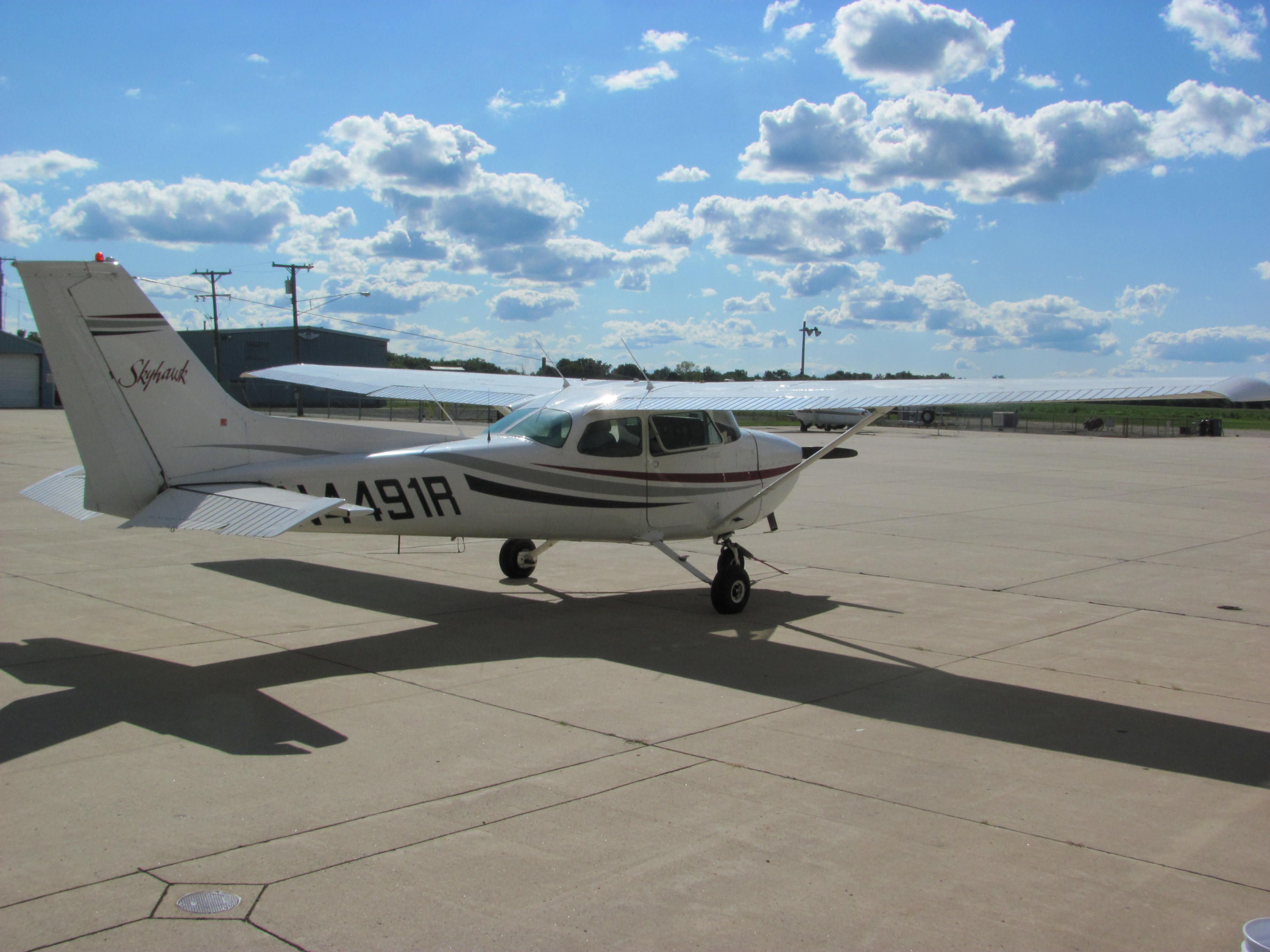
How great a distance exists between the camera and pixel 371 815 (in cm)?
461

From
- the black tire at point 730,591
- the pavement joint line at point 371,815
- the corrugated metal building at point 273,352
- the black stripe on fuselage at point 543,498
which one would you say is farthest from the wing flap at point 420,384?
the corrugated metal building at point 273,352

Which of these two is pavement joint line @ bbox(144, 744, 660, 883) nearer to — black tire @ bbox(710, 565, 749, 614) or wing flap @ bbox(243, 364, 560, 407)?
black tire @ bbox(710, 565, 749, 614)

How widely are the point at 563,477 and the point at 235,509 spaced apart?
322 centimetres

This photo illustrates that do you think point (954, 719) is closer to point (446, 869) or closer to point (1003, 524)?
point (446, 869)

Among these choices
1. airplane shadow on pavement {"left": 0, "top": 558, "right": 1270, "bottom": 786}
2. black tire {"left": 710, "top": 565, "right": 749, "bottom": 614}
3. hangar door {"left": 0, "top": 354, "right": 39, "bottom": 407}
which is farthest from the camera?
hangar door {"left": 0, "top": 354, "right": 39, "bottom": 407}

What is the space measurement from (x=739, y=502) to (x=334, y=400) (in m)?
83.8

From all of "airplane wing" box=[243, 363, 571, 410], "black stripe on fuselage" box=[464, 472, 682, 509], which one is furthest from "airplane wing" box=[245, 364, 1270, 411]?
"black stripe on fuselage" box=[464, 472, 682, 509]

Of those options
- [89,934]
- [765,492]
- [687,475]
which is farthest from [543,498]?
[89,934]

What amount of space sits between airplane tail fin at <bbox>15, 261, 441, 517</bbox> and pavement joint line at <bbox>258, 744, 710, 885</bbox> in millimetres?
4140

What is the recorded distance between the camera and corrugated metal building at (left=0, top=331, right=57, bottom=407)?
6944 cm

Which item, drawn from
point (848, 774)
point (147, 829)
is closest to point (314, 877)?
point (147, 829)

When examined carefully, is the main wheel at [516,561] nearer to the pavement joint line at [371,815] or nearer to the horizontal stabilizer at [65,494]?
the horizontal stabilizer at [65,494]

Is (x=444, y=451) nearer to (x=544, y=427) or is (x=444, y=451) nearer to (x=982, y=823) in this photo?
(x=544, y=427)

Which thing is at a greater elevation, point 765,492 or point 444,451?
point 444,451
